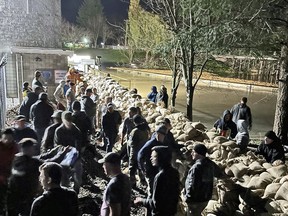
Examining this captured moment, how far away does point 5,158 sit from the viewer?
4.43 meters

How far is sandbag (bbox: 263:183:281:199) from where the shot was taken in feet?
14.9

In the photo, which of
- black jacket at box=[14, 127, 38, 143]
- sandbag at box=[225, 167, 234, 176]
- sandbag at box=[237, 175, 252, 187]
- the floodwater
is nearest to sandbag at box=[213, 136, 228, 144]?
sandbag at box=[225, 167, 234, 176]

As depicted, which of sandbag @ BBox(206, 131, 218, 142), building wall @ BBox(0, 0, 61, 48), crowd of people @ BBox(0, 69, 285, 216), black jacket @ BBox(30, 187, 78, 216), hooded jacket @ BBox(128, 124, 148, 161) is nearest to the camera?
black jacket @ BBox(30, 187, 78, 216)

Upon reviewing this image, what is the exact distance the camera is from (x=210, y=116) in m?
16.4

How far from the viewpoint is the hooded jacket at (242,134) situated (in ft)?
22.9

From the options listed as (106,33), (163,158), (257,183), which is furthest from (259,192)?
(106,33)

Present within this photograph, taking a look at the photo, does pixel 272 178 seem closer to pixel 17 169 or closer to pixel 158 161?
pixel 158 161

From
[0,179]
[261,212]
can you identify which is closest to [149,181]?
[261,212]

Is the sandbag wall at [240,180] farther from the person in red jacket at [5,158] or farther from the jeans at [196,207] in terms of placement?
the person in red jacket at [5,158]

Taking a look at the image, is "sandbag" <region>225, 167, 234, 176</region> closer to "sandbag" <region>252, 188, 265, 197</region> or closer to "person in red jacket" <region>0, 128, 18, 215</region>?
"sandbag" <region>252, 188, 265, 197</region>

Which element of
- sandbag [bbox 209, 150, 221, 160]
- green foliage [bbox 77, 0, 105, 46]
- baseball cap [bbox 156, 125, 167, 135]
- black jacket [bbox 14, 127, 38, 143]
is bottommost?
sandbag [bbox 209, 150, 221, 160]

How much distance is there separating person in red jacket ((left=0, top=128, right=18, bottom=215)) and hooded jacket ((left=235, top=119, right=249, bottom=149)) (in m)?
4.15

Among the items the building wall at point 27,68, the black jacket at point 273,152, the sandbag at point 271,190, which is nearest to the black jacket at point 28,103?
the black jacket at point 273,152

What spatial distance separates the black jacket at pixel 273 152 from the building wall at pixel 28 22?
46.9 feet
